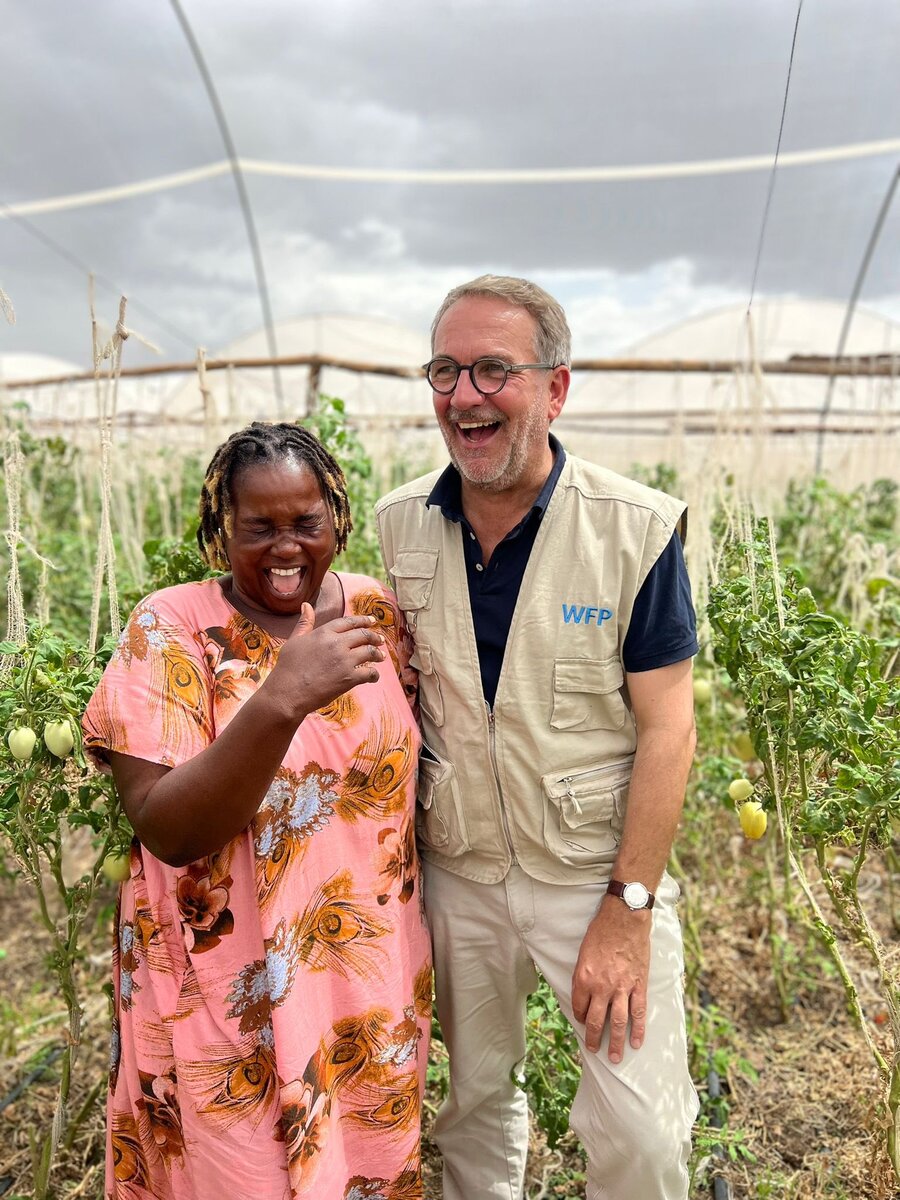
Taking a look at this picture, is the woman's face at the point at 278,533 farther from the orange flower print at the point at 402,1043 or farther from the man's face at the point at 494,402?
the orange flower print at the point at 402,1043

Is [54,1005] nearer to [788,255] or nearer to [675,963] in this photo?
[675,963]

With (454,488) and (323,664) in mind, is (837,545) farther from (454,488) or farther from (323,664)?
(323,664)

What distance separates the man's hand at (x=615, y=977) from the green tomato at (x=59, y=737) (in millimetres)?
867

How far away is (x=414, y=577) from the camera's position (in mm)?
1651

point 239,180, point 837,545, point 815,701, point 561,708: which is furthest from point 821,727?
point 239,180

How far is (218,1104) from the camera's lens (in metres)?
→ 1.34

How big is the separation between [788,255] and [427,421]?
3.19m

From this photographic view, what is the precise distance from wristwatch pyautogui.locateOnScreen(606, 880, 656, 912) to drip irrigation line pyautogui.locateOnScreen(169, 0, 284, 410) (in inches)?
206

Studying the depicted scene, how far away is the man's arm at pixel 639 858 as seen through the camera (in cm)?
152

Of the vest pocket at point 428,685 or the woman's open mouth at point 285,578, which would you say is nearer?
the woman's open mouth at point 285,578

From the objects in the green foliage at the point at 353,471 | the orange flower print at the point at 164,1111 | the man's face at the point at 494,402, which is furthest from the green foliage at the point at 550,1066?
the green foliage at the point at 353,471

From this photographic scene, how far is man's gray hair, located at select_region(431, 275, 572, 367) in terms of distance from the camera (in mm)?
1556

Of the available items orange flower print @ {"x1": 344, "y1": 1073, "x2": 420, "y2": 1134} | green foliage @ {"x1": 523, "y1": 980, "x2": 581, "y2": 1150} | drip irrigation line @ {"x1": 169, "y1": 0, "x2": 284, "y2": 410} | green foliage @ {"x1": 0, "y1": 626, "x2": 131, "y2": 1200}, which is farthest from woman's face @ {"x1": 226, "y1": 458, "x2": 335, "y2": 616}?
drip irrigation line @ {"x1": 169, "y1": 0, "x2": 284, "y2": 410}

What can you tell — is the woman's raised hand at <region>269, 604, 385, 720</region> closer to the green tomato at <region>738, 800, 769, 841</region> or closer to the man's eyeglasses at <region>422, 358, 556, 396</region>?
the man's eyeglasses at <region>422, 358, 556, 396</region>
